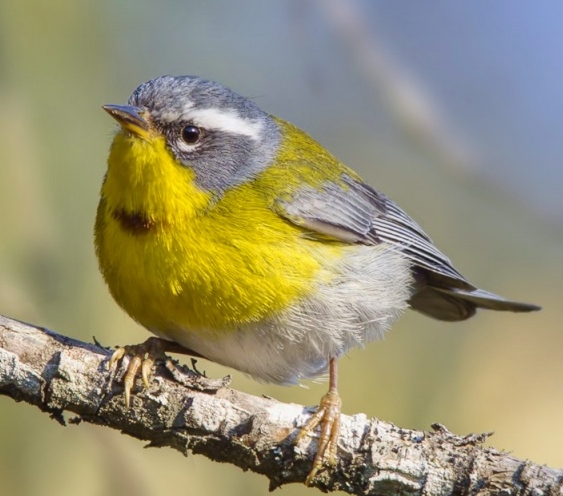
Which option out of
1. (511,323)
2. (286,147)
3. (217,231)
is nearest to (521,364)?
(511,323)

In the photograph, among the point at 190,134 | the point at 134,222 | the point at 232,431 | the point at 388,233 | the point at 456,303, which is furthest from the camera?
the point at 456,303

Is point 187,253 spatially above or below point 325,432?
above

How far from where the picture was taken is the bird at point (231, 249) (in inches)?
190

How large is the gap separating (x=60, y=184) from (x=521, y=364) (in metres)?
3.97

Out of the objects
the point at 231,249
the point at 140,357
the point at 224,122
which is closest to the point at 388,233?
the point at 224,122

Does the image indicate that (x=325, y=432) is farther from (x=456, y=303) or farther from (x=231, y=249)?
(x=456, y=303)

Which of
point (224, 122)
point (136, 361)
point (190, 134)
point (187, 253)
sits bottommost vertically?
point (136, 361)

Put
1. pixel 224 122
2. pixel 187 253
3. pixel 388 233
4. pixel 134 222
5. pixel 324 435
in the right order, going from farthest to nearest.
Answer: pixel 388 233 → pixel 224 122 → pixel 134 222 → pixel 187 253 → pixel 324 435

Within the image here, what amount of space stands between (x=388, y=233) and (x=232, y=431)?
90.3 inches

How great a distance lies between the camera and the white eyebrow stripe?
517cm

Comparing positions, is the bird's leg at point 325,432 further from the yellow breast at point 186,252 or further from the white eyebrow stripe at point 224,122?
the white eyebrow stripe at point 224,122

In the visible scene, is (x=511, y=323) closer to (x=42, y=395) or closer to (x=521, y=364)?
(x=521, y=364)

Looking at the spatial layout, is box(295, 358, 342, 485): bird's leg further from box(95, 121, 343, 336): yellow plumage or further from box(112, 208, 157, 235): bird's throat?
box(112, 208, 157, 235): bird's throat

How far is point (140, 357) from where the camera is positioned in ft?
15.3
